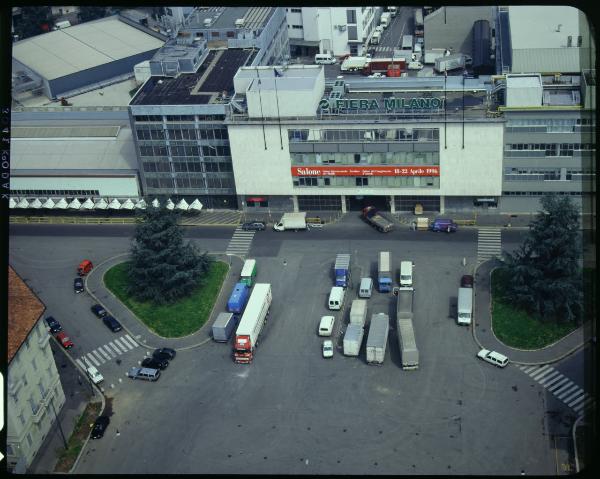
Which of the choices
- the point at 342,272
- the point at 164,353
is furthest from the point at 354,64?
the point at 164,353

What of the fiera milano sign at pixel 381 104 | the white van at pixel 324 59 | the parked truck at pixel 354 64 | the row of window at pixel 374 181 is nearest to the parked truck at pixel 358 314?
the row of window at pixel 374 181

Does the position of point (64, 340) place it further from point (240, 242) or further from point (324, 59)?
point (324, 59)

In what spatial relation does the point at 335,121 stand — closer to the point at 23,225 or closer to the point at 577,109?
the point at 577,109

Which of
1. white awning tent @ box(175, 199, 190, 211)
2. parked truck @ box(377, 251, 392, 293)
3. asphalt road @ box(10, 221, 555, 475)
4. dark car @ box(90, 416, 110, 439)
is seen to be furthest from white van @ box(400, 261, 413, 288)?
dark car @ box(90, 416, 110, 439)

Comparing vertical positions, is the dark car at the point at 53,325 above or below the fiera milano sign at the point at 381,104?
below

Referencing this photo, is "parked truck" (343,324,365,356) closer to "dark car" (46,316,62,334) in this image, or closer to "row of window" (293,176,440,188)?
"row of window" (293,176,440,188)

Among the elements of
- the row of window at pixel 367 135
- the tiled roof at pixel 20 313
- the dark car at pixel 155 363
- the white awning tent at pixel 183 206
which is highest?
the row of window at pixel 367 135

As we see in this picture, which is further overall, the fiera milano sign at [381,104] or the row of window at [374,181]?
the row of window at [374,181]

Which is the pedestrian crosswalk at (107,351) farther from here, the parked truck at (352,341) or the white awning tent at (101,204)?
the white awning tent at (101,204)
